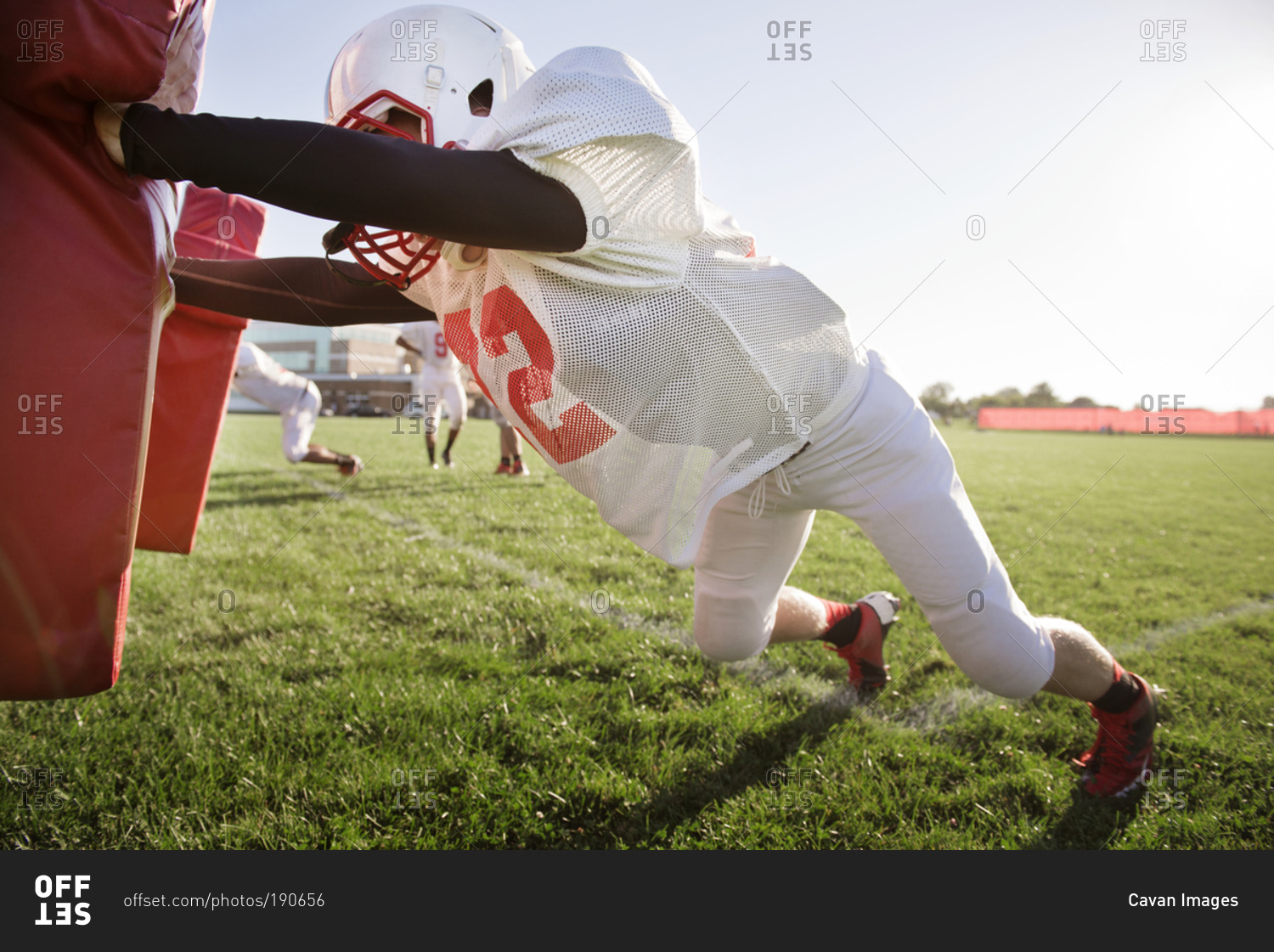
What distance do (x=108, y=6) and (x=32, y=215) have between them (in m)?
0.40

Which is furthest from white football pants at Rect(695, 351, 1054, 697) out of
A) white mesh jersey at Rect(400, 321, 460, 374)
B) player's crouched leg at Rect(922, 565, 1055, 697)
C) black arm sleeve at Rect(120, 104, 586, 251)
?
white mesh jersey at Rect(400, 321, 460, 374)

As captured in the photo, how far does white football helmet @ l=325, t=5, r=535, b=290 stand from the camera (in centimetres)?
142

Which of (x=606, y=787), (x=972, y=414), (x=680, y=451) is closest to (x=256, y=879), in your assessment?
(x=606, y=787)

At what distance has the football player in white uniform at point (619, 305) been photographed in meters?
1.14

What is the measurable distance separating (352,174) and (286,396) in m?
6.63

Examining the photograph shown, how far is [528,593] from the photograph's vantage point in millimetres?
3553

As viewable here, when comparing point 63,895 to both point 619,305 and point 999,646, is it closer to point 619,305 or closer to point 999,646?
point 619,305

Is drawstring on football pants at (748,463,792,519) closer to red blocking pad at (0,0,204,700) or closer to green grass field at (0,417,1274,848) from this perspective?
green grass field at (0,417,1274,848)

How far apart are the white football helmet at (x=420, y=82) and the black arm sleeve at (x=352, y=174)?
249 mm

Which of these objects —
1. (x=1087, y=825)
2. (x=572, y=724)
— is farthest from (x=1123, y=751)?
(x=572, y=724)

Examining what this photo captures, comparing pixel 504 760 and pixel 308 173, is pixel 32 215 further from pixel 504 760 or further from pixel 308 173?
pixel 504 760

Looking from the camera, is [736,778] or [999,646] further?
[736,778]

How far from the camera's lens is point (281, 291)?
181 centimetres

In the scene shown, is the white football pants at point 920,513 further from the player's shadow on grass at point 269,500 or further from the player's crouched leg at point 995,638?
the player's shadow on grass at point 269,500
